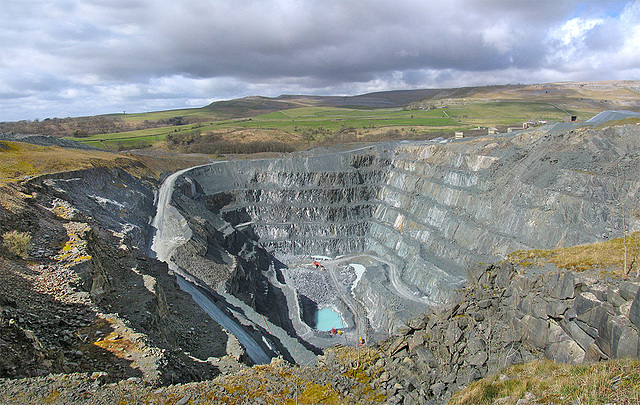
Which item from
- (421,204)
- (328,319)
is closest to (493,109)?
(421,204)

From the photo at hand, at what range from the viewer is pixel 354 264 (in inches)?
2164

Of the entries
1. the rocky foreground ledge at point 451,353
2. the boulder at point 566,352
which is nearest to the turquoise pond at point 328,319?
the rocky foreground ledge at point 451,353

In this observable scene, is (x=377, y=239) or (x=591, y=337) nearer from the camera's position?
(x=591, y=337)

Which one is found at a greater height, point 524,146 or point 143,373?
point 524,146

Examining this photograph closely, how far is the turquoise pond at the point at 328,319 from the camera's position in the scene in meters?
40.7

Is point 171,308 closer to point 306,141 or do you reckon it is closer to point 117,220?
point 117,220

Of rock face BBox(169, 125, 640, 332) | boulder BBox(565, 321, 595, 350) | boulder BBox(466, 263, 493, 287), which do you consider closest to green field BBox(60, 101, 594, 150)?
rock face BBox(169, 125, 640, 332)

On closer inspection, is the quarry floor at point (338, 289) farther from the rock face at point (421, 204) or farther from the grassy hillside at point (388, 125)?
the grassy hillside at point (388, 125)

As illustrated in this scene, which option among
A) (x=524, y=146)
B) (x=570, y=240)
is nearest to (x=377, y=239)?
(x=524, y=146)

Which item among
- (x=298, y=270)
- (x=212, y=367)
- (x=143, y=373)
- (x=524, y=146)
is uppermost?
(x=524, y=146)

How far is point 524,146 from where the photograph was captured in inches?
1841

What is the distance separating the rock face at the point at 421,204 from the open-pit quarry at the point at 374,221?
0.18 m

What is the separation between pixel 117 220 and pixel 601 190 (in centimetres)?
4986

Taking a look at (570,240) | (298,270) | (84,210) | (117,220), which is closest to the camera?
(570,240)
